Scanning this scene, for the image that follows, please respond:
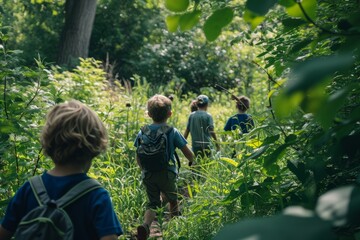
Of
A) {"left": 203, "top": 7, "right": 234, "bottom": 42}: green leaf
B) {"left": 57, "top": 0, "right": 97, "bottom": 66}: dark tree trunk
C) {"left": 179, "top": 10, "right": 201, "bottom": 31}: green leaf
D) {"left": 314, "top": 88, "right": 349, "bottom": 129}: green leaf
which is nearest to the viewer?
{"left": 314, "top": 88, "right": 349, "bottom": 129}: green leaf

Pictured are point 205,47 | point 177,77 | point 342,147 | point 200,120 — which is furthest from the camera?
point 205,47

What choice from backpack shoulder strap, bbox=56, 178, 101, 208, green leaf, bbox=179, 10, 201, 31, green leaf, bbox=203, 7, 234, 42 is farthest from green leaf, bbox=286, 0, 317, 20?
backpack shoulder strap, bbox=56, 178, 101, 208

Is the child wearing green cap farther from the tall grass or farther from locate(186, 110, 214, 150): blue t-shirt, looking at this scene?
the tall grass

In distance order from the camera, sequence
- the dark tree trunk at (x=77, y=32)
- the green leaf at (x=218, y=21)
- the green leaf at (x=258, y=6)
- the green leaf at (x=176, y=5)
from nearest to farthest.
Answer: the green leaf at (x=258, y=6) → the green leaf at (x=176, y=5) → the green leaf at (x=218, y=21) → the dark tree trunk at (x=77, y=32)

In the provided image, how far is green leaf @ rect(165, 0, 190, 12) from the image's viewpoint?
1.17 m

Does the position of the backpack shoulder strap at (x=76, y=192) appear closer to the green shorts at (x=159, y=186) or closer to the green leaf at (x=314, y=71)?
the green leaf at (x=314, y=71)

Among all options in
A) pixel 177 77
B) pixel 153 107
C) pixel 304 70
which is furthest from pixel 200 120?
pixel 177 77

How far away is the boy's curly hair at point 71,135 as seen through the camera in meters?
2.17

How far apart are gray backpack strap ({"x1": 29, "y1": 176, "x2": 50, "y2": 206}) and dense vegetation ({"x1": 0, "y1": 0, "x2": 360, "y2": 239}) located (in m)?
0.83

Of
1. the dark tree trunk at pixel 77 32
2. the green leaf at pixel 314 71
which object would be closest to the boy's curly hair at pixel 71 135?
the green leaf at pixel 314 71

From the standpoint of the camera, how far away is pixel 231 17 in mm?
1315

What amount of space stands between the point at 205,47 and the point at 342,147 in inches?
673

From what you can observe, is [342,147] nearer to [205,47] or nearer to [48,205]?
[48,205]

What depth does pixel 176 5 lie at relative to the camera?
118 cm
